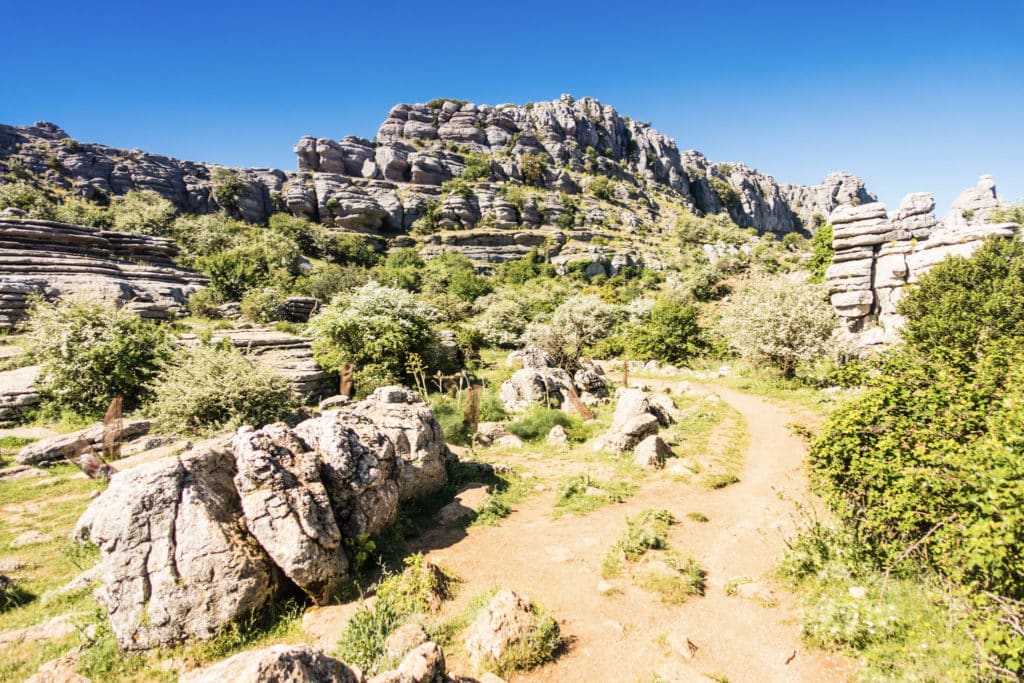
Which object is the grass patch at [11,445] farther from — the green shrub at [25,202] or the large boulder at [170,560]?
the green shrub at [25,202]

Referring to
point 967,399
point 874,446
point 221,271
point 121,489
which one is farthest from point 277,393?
point 221,271

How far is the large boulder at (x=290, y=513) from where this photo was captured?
5.54 meters

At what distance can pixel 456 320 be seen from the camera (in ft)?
116

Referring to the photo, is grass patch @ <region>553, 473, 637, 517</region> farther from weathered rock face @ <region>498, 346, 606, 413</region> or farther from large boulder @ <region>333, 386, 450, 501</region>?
weathered rock face @ <region>498, 346, 606, 413</region>

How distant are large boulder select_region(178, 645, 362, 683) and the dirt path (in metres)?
2.19

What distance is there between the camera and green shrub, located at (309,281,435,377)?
18656mm

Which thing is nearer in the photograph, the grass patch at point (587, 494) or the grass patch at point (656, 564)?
the grass patch at point (656, 564)

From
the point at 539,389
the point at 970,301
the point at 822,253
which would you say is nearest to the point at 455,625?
the point at 539,389

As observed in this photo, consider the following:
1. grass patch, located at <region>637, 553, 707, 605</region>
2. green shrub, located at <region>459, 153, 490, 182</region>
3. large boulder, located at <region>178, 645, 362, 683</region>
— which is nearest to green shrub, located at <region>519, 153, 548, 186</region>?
green shrub, located at <region>459, 153, 490, 182</region>

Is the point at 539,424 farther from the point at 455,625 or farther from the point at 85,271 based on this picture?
the point at 85,271

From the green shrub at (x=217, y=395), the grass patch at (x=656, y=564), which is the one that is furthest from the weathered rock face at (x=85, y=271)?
the grass patch at (x=656, y=564)

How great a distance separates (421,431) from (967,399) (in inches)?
366

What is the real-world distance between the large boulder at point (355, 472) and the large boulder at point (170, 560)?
1.39 meters

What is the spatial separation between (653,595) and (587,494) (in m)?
3.43
